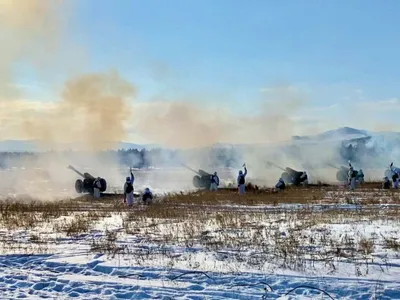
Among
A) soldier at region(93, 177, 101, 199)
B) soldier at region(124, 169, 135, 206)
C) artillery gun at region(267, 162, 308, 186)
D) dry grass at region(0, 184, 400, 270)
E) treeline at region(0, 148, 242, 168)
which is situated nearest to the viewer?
dry grass at region(0, 184, 400, 270)

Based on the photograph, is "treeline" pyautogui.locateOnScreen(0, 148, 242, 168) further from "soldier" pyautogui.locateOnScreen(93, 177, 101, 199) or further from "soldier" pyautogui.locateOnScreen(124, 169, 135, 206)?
"soldier" pyautogui.locateOnScreen(124, 169, 135, 206)

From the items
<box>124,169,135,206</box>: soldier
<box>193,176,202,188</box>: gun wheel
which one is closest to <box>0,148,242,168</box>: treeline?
<box>193,176,202,188</box>: gun wheel

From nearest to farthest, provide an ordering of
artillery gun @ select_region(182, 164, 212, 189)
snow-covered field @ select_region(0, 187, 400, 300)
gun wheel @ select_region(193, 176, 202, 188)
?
snow-covered field @ select_region(0, 187, 400, 300) < artillery gun @ select_region(182, 164, 212, 189) < gun wheel @ select_region(193, 176, 202, 188)

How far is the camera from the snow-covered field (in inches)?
369

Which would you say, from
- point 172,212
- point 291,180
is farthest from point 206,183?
point 172,212

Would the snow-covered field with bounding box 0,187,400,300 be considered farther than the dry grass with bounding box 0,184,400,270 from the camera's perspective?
No

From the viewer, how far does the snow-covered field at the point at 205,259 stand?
937 cm

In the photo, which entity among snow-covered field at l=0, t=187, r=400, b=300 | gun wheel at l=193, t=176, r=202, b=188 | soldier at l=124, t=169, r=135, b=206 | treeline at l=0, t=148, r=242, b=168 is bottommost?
snow-covered field at l=0, t=187, r=400, b=300

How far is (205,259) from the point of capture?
11.8 m

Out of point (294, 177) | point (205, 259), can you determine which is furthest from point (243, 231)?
point (294, 177)

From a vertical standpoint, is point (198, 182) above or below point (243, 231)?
above

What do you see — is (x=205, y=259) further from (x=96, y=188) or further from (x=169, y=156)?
(x=169, y=156)

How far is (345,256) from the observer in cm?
1154

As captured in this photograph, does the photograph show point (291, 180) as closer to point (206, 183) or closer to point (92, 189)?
point (206, 183)
